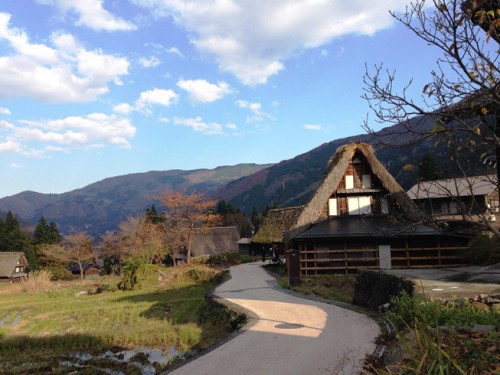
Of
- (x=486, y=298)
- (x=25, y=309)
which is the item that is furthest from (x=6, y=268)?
(x=486, y=298)

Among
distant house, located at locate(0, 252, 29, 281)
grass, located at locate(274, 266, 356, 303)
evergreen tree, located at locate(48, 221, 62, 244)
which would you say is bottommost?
distant house, located at locate(0, 252, 29, 281)

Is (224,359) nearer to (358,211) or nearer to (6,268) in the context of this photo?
(358,211)

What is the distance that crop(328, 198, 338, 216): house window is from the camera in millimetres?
26391

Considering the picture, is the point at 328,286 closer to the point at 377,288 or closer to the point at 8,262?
the point at 377,288

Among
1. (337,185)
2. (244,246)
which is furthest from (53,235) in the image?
(337,185)

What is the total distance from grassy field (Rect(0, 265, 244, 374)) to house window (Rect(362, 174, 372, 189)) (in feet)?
42.5

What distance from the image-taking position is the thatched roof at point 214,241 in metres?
57.4

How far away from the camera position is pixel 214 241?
6062 centimetres

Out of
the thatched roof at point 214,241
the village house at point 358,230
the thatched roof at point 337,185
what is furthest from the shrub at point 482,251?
the thatched roof at point 214,241

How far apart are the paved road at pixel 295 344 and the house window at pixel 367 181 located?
13.9 meters

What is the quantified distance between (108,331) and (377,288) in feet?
34.5

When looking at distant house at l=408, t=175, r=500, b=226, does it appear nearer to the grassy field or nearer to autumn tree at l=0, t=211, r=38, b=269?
the grassy field

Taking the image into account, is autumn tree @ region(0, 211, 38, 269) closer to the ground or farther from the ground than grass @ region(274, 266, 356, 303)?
farther from the ground

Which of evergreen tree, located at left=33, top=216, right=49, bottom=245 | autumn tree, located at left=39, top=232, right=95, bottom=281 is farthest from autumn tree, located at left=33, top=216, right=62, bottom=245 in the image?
autumn tree, located at left=39, top=232, right=95, bottom=281
